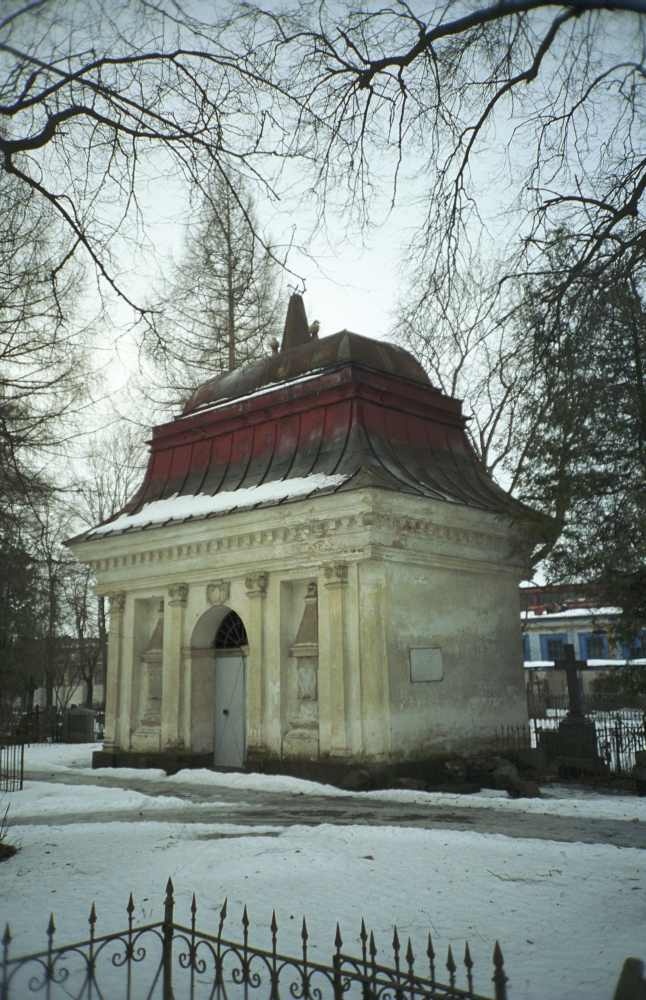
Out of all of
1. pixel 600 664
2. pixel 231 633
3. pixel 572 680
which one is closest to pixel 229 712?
pixel 231 633

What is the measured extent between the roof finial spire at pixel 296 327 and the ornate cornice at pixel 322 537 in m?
5.71

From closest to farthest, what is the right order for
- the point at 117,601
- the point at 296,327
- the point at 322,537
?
the point at 322,537, the point at 117,601, the point at 296,327

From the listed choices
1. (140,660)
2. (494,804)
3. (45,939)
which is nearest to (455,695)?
(494,804)

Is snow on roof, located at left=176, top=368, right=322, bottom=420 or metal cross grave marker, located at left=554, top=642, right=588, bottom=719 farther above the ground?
snow on roof, located at left=176, top=368, right=322, bottom=420

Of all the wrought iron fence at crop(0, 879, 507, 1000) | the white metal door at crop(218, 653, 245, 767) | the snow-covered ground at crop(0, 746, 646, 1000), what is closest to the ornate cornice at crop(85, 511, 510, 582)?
the white metal door at crop(218, 653, 245, 767)

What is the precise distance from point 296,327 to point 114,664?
28.1 feet

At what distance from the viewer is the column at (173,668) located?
16016mm

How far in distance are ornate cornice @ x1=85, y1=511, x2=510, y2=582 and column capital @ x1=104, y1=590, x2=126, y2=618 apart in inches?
22.2

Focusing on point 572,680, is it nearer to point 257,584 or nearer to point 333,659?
point 333,659

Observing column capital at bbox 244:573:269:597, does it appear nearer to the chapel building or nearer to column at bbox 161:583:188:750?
the chapel building

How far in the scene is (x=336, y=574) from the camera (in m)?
13.6

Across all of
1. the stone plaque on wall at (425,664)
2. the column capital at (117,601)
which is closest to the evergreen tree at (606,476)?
the stone plaque on wall at (425,664)

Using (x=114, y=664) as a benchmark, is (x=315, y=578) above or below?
above

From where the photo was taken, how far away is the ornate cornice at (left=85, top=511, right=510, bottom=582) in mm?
13516
